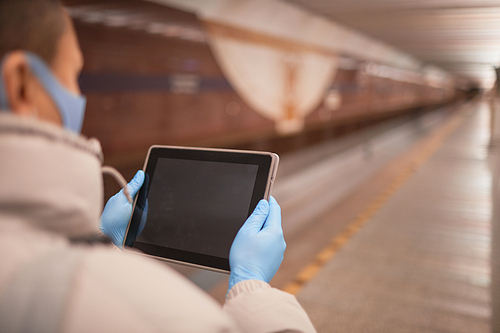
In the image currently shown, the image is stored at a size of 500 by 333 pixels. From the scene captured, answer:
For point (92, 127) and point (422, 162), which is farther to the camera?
point (422, 162)

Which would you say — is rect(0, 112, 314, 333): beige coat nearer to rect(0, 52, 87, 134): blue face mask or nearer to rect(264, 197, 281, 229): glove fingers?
rect(0, 52, 87, 134): blue face mask

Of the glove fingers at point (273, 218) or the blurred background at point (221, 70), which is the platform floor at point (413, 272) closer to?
the blurred background at point (221, 70)

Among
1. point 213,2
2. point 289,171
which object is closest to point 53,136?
point 213,2

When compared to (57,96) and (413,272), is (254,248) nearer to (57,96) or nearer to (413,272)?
(57,96)

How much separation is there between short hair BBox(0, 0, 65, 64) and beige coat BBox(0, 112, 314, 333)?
4.4 inches

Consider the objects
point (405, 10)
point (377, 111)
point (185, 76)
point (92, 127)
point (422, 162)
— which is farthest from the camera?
point (377, 111)

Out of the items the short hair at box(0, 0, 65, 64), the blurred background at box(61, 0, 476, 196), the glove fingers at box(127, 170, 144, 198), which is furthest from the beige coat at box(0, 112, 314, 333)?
the blurred background at box(61, 0, 476, 196)

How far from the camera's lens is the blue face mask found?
60cm

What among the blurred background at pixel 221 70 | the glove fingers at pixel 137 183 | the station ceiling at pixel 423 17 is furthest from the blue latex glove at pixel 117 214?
the station ceiling at pixel 423 17

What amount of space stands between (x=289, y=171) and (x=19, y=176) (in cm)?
744

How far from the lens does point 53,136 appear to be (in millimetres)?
586

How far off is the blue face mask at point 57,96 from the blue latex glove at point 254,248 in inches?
20.5

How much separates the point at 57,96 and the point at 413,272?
3.46m

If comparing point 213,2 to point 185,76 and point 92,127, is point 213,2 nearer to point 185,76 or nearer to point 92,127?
point 185,76
